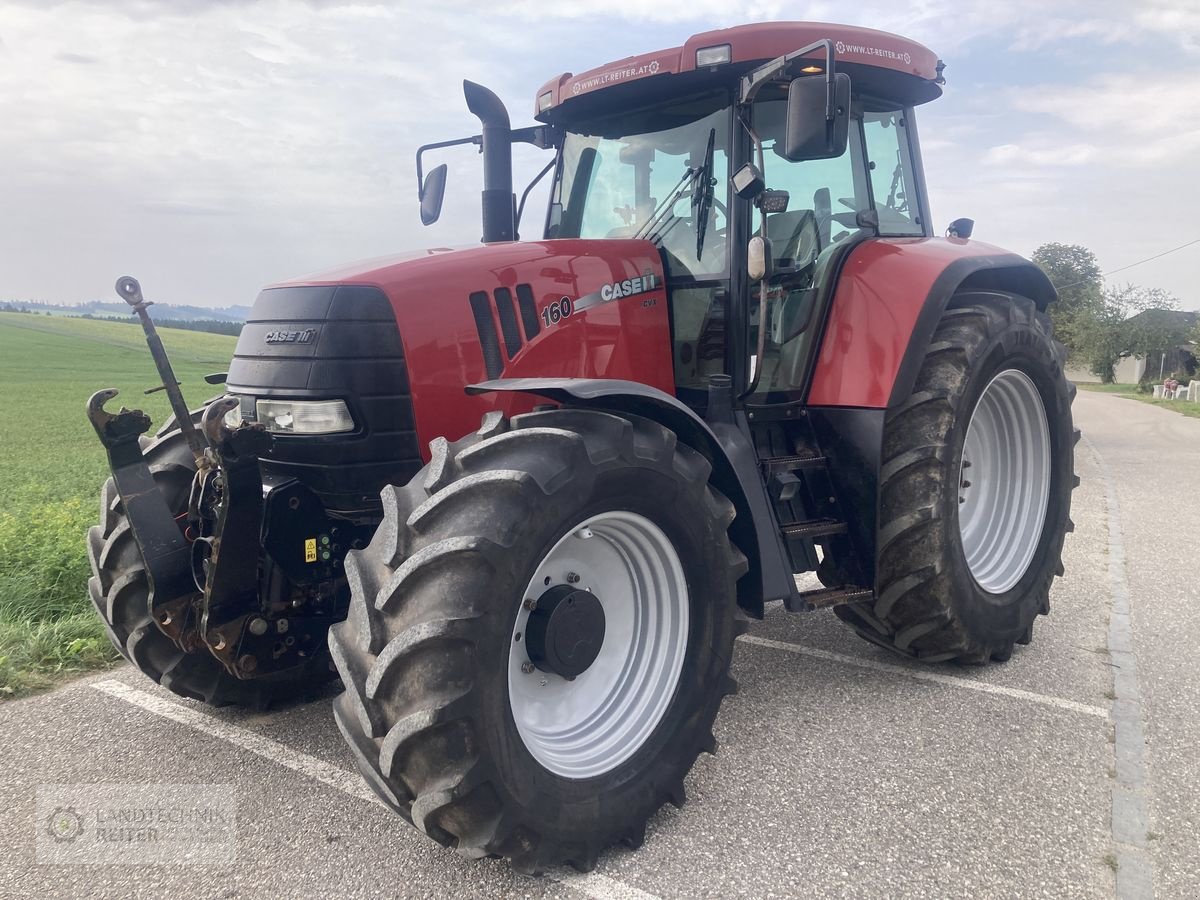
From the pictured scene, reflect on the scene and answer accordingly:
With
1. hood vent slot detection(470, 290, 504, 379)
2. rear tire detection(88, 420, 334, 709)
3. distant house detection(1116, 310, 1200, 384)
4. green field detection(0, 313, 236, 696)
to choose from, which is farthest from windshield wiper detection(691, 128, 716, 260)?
distant house detection(1116, 310, 1200, 384)

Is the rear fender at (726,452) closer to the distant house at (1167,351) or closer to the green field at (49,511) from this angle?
the green field at (49,511)

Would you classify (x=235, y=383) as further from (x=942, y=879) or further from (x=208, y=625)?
(x=942, y=879)

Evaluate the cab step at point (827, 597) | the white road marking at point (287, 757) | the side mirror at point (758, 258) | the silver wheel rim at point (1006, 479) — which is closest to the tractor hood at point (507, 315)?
the side mirror at point (758, 258)

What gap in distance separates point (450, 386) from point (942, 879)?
2076 millimetres

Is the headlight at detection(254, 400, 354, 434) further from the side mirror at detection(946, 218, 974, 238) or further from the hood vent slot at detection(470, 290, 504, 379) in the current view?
the side mirror at detection(946, 218, 974, 238)

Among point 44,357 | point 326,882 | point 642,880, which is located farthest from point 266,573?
point 44,357

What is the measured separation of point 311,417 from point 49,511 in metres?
4.45

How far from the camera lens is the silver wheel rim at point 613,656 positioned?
280 cm

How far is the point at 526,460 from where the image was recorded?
2520 mm

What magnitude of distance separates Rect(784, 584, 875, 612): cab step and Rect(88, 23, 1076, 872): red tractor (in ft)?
0.06

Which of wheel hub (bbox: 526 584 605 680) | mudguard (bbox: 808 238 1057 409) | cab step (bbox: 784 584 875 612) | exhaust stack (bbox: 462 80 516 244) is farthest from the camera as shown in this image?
exhaust stack (bbox: 462 80 516 244)

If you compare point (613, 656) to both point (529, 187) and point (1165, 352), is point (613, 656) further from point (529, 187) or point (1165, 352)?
point (1165, 352)

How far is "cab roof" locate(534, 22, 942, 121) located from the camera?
3625 mm

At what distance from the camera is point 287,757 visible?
3299mm
